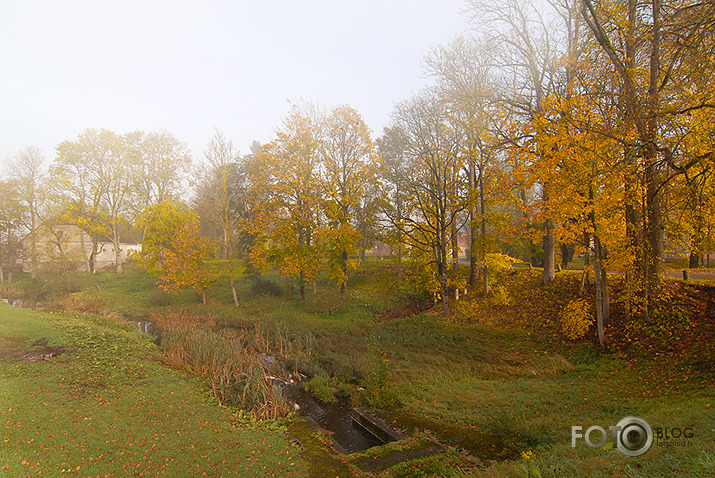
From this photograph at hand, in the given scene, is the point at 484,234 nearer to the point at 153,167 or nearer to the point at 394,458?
the point at 394,458

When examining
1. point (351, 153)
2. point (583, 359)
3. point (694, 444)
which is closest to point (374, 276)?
point (351, 153)

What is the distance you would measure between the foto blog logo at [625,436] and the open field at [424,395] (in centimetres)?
17

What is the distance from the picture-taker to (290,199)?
2092 centimetres

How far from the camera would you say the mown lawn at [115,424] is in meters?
5.66

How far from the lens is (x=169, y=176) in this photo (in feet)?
116

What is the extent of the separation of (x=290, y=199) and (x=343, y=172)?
3496 mm

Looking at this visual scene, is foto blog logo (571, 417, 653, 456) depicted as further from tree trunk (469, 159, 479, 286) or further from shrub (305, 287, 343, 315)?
shrub (305, 287, 343, 315)

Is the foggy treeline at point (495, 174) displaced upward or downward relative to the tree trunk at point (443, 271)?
upward

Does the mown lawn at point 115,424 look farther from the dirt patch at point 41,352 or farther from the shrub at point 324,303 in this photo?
the shrub at point 324,303

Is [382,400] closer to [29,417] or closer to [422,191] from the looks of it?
[29,417]

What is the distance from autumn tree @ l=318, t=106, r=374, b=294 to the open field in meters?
5.53

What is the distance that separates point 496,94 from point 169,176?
31496mm

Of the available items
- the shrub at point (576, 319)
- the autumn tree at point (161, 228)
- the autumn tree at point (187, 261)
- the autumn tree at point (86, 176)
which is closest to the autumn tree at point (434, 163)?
the shrub at point (576, 319)

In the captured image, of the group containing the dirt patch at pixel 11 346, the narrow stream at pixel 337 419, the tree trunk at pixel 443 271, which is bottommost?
the narrow stream at pixel 337 419
